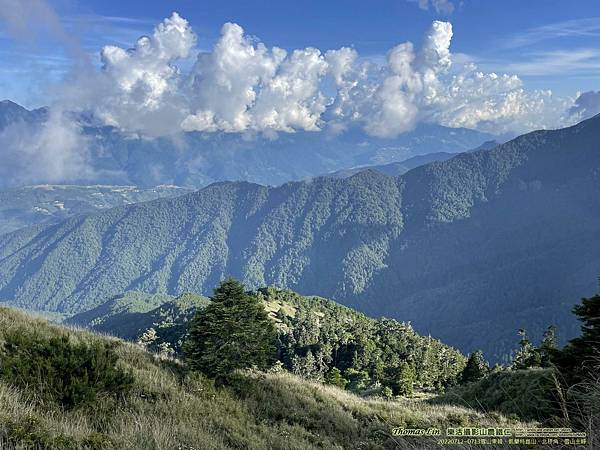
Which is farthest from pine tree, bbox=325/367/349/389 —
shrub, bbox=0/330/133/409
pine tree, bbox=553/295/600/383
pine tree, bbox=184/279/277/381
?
shrub, bbox=0/330/133/409

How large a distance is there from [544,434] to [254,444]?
5.27m

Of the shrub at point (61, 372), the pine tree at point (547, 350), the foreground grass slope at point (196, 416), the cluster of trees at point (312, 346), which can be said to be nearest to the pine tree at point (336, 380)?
the cluster of trees at point (312, 346)

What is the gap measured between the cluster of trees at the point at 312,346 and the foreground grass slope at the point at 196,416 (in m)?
0.97

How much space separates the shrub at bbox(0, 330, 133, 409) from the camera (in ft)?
27.7

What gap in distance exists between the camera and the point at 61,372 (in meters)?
8.98

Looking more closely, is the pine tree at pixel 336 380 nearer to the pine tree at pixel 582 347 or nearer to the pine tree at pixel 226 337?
the pine tree at pixel 582 347

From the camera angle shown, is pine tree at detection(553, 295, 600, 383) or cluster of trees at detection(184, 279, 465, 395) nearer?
pine tree at detection(553, 295, 600, 383)

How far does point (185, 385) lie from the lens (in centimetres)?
1254

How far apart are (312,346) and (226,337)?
108 m

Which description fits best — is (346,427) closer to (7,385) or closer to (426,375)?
(7,385)

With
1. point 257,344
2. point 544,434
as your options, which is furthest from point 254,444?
point 257,344

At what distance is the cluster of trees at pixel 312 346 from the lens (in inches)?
561

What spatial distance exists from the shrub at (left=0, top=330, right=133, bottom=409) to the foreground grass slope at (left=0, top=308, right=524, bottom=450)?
0.22 m

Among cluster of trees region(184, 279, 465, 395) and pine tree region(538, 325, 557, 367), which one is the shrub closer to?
cluster of trees region(184, 279, 465, 395)
